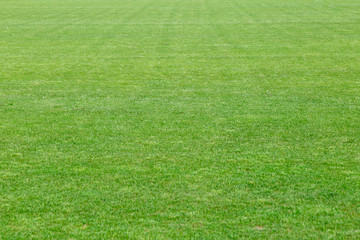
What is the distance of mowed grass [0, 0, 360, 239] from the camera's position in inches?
199

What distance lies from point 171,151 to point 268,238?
2.51 m

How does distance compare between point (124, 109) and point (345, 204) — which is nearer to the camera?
point (345, 204)

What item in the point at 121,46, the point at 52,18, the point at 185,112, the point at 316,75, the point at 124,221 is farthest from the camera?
the point at 52,18

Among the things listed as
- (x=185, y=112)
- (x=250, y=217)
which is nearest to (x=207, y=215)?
(x=250, y=217)

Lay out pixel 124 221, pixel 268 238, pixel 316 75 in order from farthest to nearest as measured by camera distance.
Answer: pixel 316 75 → pixel 124 221 → pixel 268 238

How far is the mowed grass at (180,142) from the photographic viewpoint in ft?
16.6

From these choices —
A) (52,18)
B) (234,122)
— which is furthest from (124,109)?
(52,18)

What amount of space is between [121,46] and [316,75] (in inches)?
280

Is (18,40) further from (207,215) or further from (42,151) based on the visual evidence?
(207,215)

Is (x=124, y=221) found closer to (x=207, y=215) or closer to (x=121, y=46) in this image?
(x=207, y=215)

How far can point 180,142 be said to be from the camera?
7273 mm

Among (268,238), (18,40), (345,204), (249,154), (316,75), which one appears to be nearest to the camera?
(268,238)

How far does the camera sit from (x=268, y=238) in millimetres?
4691

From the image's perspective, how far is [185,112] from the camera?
345 inches
